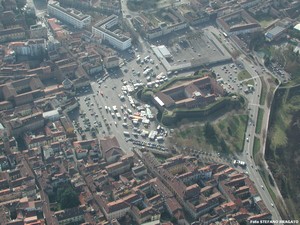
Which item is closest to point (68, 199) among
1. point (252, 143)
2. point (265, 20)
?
point (252, 143)

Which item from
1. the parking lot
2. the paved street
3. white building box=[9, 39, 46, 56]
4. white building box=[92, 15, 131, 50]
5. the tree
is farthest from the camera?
white building box=[92, 15, 131, 50]

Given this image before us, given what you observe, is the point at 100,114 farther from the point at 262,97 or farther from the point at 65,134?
the point at 262,97

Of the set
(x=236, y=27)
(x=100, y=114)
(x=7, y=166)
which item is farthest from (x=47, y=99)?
(x=236, y=27)

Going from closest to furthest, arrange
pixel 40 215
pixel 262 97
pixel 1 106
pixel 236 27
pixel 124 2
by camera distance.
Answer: pixel 40 215
pixel 1 106
pixel 262 97
pixel 236 27
pixel 124 2

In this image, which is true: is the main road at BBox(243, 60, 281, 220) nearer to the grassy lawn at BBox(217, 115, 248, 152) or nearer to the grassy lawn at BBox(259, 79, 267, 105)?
the grassy lawn at BBox(259, 79, 267, 105)

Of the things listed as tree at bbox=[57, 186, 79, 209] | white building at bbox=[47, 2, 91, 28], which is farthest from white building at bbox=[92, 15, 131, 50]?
tree at bbox=[57, 186, 79, 209]

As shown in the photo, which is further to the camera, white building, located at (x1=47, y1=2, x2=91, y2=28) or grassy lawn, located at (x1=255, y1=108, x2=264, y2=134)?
white building, located at (x1=47, y1=2, x2=91, y2=28)
